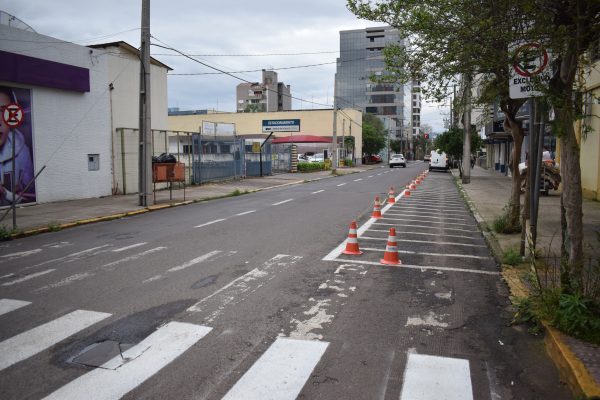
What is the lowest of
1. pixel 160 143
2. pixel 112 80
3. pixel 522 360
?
pixel 522 360

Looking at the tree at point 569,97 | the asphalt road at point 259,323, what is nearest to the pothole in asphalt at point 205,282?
the asphalt road at point 259,323

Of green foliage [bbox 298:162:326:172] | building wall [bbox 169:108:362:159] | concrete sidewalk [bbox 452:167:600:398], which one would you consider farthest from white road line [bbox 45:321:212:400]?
building wall [bbox 169:108:362:159]

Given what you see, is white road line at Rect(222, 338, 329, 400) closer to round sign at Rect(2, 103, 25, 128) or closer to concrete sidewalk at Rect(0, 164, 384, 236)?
concrete sidewalk at Rect(0, 164, 384, 236)

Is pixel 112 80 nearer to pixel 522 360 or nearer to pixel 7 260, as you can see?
pixel 7 260

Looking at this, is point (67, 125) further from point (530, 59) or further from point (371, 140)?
point (371, 140)

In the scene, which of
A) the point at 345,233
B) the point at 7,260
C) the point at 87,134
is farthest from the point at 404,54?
the point at 87,134

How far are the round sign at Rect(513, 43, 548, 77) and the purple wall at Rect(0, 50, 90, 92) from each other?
15.1 metres

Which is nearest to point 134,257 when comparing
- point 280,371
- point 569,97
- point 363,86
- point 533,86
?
point 280,371

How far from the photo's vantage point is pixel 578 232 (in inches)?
217

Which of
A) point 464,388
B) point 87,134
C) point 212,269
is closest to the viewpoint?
point 464,388

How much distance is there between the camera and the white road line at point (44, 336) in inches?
179

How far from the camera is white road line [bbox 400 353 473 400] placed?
3857mm

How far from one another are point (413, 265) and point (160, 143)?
18473mm

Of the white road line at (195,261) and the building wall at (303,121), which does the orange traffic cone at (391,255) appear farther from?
the building wall at (303,121)
